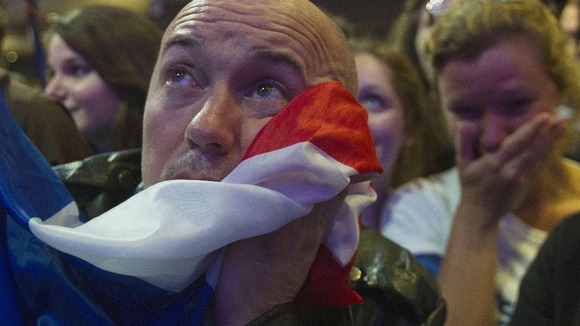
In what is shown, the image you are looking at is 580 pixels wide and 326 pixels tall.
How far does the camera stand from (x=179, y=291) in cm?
95

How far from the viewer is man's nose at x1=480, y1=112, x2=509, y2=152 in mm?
1605

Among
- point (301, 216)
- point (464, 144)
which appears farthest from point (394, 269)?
point (464, 144)

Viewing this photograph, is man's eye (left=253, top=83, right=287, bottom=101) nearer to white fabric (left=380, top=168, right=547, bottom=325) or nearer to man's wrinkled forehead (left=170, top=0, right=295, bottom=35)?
man's wrinkled forehead (left=170, top=0, right=295, bottom=35)

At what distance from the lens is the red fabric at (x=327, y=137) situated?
0.92 m

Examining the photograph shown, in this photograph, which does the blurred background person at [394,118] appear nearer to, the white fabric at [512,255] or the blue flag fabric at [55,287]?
the white fabric at [512,255]

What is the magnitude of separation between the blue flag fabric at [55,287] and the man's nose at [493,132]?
858 millimetres

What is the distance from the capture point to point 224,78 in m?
0.97

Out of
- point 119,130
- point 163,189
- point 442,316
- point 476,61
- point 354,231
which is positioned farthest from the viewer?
point 119,130

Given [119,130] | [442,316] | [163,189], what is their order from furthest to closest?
[119,130] < [442,316] < [163,189]

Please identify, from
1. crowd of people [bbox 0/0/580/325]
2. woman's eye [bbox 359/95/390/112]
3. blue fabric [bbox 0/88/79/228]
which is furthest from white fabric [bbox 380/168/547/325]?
blue fabric [bbox 0/88/79/228]

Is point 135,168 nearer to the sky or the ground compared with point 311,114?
nearer to the ground

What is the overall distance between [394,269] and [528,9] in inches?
30.6

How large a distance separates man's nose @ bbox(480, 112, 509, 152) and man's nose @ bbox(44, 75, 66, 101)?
113cm

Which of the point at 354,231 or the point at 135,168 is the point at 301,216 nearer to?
the point at 354,231
